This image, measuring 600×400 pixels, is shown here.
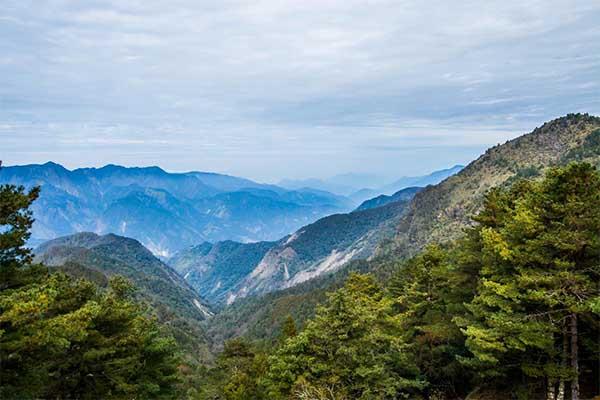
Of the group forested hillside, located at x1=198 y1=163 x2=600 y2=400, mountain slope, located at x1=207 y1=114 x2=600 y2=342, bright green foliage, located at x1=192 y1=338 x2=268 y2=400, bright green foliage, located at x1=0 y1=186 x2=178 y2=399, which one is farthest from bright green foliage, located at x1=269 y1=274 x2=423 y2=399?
mountain slope, located at x1=207 y1=114 x2=600 y2=342

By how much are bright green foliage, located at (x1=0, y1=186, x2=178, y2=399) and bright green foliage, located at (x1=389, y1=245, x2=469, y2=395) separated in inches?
591

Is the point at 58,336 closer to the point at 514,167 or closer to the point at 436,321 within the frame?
the point at 436,321

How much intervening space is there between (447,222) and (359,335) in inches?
6518

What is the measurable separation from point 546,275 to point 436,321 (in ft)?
37.8

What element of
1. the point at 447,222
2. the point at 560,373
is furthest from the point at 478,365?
the point at 447,222

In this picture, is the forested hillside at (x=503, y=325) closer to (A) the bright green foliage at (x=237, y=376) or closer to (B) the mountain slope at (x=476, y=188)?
(A) the bright green foliage at (x=237, y=376)

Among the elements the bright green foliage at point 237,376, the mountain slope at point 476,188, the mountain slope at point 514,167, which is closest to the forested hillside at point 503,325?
the bright green foliage at point 237,376

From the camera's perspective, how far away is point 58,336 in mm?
14641

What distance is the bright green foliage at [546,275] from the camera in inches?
667

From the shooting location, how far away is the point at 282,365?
21781 millimetres

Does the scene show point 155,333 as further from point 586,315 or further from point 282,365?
point 586,315

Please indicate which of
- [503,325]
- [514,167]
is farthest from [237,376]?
[514,167]

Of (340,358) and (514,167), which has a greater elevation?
(514,167)

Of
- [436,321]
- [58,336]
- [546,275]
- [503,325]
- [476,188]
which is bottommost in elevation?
[436,321]
